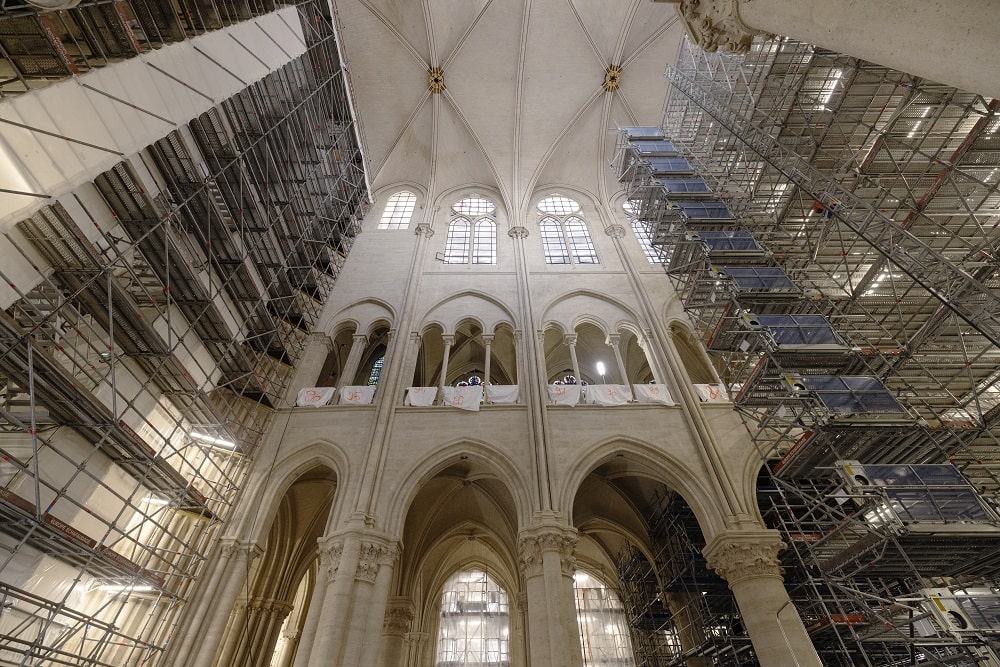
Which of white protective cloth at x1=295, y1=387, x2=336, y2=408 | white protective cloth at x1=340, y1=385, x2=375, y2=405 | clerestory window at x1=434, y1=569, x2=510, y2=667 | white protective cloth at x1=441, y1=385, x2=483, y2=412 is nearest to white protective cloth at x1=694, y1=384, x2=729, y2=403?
white protective cloth at x1=441, y1=385, x2=483, y2=412

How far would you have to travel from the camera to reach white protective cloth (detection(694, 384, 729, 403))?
36.5ft

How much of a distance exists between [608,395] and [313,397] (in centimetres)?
729

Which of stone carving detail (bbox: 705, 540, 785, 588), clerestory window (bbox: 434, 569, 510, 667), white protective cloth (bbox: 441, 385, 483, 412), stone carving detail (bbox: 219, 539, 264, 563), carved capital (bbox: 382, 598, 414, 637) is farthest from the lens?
clerestory window (bbox: 434, 569, 510, 667)

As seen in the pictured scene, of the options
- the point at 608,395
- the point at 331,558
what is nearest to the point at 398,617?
the point at 331,558

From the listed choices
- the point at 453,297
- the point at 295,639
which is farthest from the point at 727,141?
the point at 295,639

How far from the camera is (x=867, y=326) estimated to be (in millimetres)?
10492

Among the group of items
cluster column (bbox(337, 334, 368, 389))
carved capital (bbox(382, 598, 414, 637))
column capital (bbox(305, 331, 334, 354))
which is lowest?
carved capital (bbox(382, 598, 414, 637))

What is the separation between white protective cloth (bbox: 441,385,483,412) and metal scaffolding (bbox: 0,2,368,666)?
4.14 metres

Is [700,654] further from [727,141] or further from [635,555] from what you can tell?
[727,141]

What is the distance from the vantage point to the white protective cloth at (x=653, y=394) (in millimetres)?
11094

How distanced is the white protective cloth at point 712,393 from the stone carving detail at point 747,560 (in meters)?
3.39

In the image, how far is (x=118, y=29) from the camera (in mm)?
6645

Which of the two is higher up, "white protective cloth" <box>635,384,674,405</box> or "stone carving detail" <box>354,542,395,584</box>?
"white protective cloth" <box>635,384,674,405</box>

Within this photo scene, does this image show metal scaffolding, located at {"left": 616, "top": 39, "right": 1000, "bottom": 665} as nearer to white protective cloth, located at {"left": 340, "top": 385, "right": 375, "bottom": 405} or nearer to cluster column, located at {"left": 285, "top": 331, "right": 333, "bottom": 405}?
white protective cloth, located at {"left": 340, "top": 385, "right": 375, "bottom": 405}
